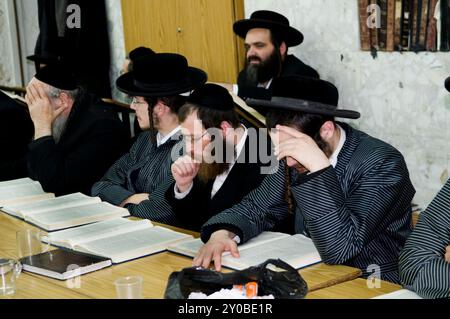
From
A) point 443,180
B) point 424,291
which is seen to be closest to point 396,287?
point 424,291

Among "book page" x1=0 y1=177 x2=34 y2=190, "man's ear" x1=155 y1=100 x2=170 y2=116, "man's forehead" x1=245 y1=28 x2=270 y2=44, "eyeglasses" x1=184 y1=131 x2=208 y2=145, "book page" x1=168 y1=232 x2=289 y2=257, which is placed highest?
"man's forehead" x1=245 y1=28 x2=270 y2=44

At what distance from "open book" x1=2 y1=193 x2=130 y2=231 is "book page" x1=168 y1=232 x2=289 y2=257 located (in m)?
0.65

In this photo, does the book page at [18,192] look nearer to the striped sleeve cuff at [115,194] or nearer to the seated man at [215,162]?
the striped sleeve cuff at [115,194]

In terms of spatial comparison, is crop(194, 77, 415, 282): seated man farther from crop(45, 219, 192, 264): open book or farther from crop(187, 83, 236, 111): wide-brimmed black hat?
crop(187, 83, 236, 111): wide-brimmed black hat

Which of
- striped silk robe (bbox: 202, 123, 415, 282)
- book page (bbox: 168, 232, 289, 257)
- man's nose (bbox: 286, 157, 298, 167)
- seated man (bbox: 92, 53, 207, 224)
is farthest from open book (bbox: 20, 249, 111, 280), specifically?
seated man (bbox: 92, 53, 207, 224)

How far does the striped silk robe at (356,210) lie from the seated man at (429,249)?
171 millimetres

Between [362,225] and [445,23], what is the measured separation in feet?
7.05

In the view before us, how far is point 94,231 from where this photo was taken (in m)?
3.27

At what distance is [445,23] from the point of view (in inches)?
176

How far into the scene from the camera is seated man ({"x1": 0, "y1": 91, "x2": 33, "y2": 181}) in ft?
17.4

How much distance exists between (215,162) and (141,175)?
775 millimetres

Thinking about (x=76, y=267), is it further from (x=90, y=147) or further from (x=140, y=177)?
(x=90, y=147)

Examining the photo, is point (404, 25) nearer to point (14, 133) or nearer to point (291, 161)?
point (291, 161)

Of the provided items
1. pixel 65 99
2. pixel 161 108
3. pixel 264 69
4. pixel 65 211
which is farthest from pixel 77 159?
pixel 264 69
